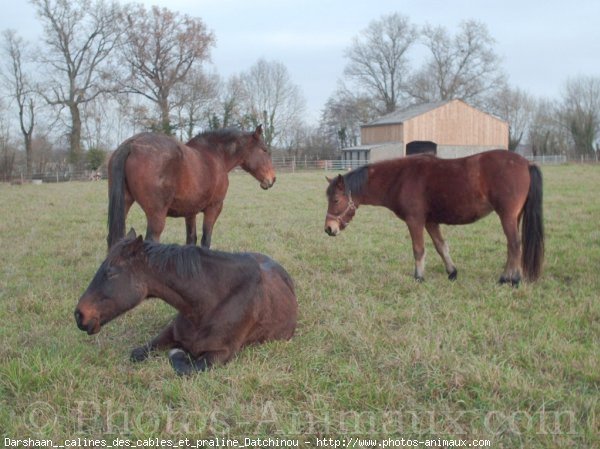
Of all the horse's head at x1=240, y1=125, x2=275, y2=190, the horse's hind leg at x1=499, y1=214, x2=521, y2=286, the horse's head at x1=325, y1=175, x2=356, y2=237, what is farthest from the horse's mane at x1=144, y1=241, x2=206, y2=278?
the horse's hind leg at x1=499, y1=214, x2=521, y2=286

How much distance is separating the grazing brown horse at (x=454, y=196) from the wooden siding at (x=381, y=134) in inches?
1700

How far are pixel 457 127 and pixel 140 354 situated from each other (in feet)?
165

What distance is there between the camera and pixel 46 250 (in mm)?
8672

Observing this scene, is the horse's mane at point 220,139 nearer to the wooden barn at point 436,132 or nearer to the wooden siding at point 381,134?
the wooden barn at point 436,132

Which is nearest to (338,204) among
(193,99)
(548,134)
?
(193,99)

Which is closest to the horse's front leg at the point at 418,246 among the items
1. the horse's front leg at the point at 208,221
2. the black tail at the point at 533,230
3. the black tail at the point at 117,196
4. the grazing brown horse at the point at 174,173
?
the black tail at the point at 533,230

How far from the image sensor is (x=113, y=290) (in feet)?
11.5

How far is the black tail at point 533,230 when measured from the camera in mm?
6121

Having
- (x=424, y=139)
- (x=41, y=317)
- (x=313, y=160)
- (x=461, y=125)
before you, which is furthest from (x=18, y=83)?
(x=41, y=317)

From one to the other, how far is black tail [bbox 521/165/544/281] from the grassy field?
294 millimetres

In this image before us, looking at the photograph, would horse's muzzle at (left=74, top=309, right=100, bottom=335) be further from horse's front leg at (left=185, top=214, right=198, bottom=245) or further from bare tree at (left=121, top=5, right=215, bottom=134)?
bare tree at (left=121, top=5, right=215, bottom=134)

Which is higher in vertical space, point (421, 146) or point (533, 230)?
point (421, 146)

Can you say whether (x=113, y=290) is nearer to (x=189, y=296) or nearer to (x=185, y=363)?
(x=189, y=296)

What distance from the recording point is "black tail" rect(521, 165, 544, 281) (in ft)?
20.1
